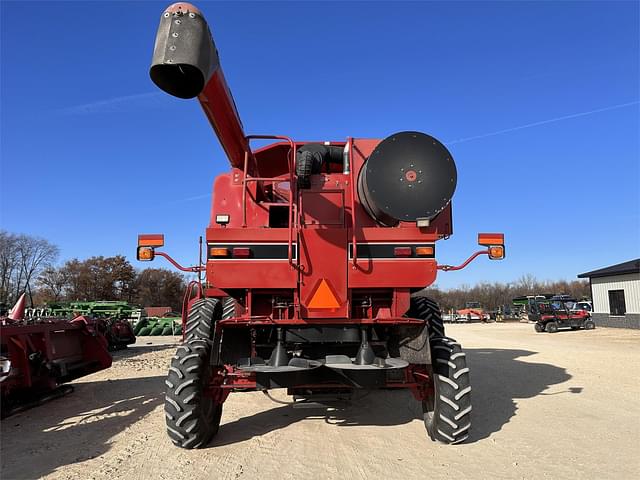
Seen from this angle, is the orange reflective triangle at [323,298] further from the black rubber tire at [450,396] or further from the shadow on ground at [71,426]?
the shadow on ground at [71,426]

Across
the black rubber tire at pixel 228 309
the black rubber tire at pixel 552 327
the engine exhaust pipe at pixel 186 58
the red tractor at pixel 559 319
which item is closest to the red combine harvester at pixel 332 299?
the engine exhaust pipe at pixel 186 58

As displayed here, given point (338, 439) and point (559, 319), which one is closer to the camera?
point (338, 439)

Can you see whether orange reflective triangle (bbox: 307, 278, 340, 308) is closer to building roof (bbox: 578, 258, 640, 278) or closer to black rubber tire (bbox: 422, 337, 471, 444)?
black rubber tire (bbox: 422, 337, 471, 444)

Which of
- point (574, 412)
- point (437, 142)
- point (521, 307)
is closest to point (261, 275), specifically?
point (437, 142)

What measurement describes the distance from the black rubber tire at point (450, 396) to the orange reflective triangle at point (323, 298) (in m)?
1.28

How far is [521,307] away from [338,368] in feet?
170

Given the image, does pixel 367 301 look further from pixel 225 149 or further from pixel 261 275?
pixel 225 149

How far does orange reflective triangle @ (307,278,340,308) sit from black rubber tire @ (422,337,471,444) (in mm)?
1282

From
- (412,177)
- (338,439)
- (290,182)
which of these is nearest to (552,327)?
(338,439)

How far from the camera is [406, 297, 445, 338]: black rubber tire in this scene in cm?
536

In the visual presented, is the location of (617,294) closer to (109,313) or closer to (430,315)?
(430,315)

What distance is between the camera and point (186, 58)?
3232 millimetres

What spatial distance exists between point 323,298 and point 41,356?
4722 millimetres

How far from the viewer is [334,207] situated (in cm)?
523
